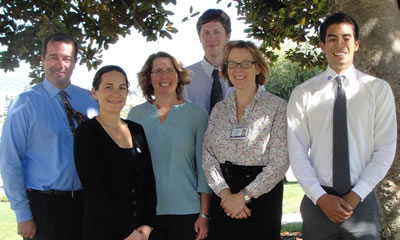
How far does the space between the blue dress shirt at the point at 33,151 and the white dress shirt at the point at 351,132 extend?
188 centimetres

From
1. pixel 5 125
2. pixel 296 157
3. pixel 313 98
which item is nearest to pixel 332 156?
pixel 296 157

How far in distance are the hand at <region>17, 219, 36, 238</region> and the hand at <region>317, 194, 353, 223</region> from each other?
2281 millimetres

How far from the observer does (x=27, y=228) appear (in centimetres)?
341

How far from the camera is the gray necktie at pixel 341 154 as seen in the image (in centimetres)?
306

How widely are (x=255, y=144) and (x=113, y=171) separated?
3.66ft

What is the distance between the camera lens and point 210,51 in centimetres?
461

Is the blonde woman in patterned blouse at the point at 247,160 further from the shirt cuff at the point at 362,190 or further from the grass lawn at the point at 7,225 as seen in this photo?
the grass lawn at the point at 7,225

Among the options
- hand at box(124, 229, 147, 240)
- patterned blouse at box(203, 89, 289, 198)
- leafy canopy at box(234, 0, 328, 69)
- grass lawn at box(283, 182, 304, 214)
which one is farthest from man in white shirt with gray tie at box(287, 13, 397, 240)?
grass lawn at box(283, 182, 304, 214)

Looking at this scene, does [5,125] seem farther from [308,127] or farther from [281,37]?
[281,37]

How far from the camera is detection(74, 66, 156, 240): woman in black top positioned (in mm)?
3059

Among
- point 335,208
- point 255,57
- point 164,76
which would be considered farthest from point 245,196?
point 164,76

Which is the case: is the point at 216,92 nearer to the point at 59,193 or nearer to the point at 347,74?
the point at 347,74

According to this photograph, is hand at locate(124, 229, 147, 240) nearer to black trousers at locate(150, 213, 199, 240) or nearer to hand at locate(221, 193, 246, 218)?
black trousers at locate(150, 213, 199, 240)

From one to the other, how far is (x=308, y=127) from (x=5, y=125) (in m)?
2.46
